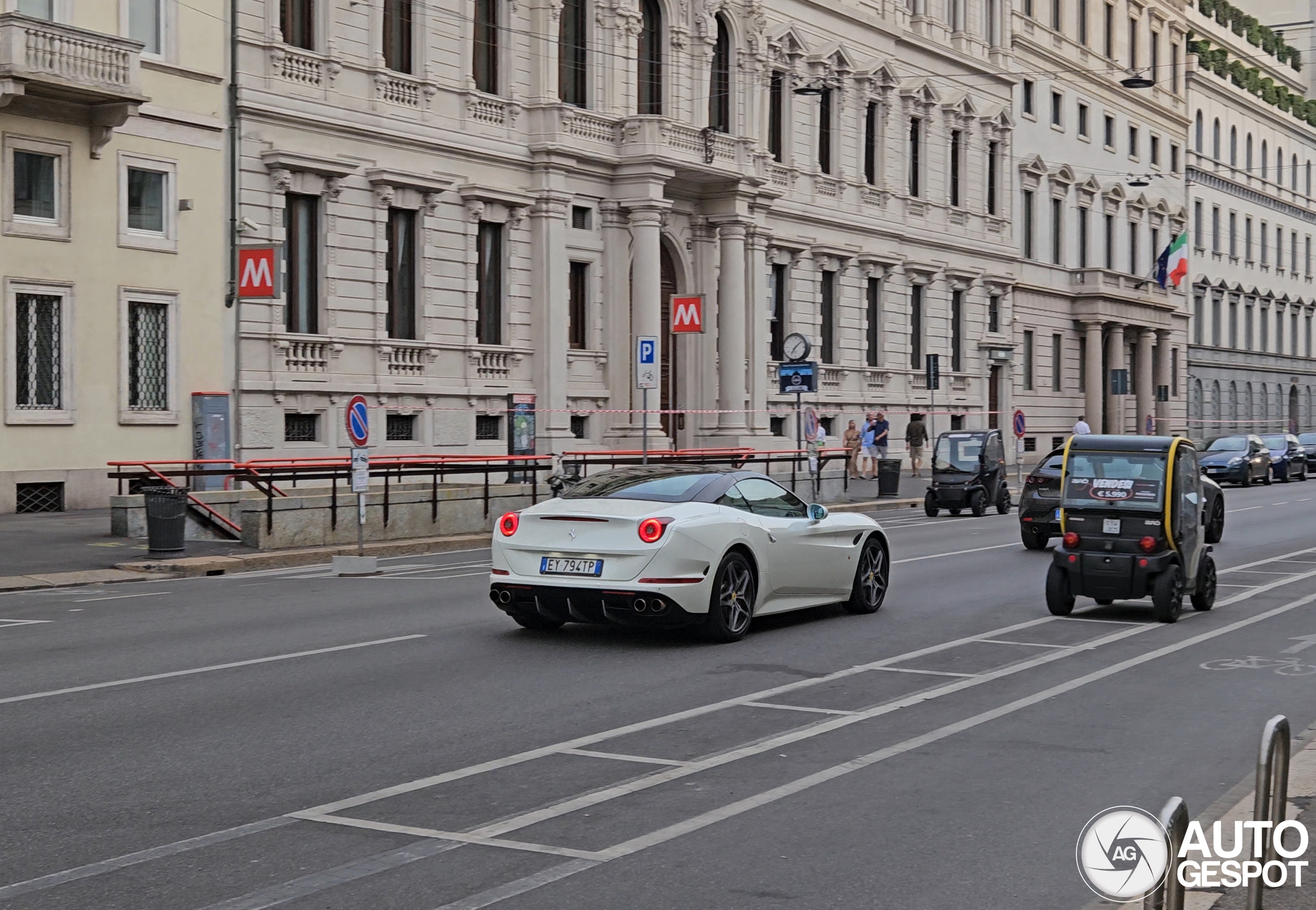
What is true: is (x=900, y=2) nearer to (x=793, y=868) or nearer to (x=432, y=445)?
(x=432, y=445)

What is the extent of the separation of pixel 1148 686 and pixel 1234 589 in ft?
25.8

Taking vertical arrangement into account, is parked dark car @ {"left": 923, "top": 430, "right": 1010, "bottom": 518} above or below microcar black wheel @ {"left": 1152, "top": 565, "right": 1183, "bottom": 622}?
above

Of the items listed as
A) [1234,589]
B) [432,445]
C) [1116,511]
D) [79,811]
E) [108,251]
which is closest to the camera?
[79,811]

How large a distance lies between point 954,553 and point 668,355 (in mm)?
21828

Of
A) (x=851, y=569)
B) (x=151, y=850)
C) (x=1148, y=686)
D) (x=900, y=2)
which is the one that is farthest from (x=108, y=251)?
(x=900, y=2)

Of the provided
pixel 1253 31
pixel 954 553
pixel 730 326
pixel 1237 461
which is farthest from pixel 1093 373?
pixel 954 553

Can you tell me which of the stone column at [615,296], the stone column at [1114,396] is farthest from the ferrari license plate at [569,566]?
the stone column at [1114,396]

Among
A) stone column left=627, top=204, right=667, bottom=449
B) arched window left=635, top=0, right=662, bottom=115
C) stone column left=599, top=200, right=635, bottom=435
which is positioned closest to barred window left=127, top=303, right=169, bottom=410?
stone column left=599, top=200, right=635, bottom=435

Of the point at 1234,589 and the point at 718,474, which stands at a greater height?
the point at 718,474

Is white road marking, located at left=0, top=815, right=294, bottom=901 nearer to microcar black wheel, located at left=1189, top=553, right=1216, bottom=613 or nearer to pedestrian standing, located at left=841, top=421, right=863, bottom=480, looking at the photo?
microcar black wheel, located at left=1189, top=553, right=1216, bottom=613

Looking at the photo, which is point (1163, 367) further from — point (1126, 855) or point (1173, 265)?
point (1126, 855)

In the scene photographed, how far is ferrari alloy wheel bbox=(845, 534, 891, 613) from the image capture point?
52.1 ft

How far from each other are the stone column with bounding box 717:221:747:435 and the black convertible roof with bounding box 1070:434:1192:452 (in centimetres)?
2876

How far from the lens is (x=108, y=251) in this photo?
2942 cm
